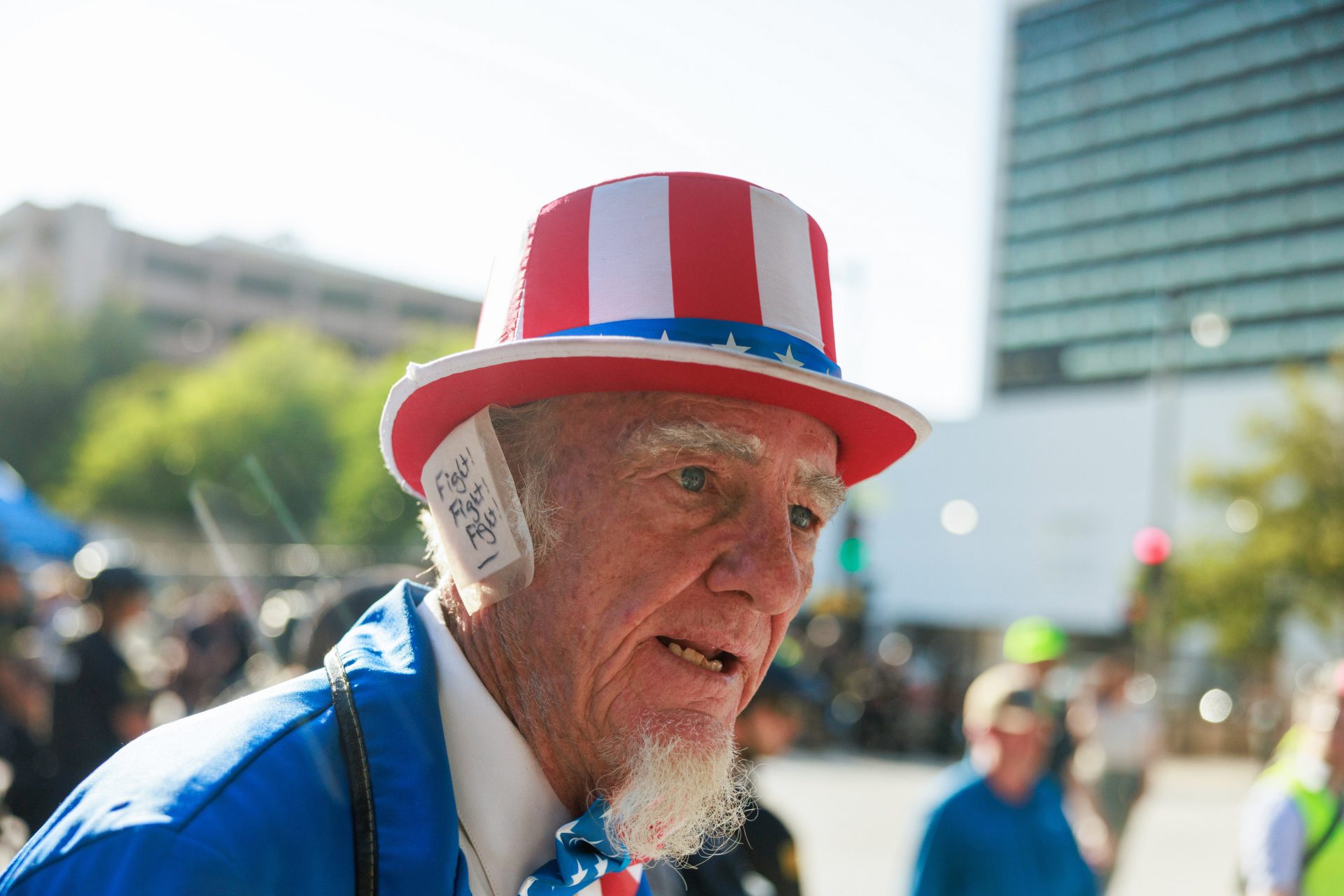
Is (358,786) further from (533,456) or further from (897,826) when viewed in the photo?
(897,826)

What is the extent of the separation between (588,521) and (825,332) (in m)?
0.51

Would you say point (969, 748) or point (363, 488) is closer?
point (969, 748)

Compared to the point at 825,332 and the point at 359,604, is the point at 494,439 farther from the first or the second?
the point at 359,604

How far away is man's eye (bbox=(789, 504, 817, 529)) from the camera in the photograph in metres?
1.73

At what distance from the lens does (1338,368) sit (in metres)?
26.1

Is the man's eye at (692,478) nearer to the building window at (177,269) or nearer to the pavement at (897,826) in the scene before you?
the pavement at (897,826)

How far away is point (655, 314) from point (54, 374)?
28397mm

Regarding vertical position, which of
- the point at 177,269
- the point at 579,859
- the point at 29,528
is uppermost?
the point at 177,269

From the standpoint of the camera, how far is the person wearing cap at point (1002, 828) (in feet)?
13.5

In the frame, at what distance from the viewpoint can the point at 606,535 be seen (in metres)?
1.55

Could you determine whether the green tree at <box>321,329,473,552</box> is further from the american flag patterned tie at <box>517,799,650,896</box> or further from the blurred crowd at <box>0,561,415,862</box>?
the american flag patterned tie at <box>517,799,650,896</box>

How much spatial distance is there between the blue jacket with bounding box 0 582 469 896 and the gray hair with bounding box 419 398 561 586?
29 centimetres

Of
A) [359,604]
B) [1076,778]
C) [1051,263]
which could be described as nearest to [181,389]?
[1076,778]

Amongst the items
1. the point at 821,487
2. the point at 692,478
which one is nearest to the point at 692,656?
the point at 692,478
